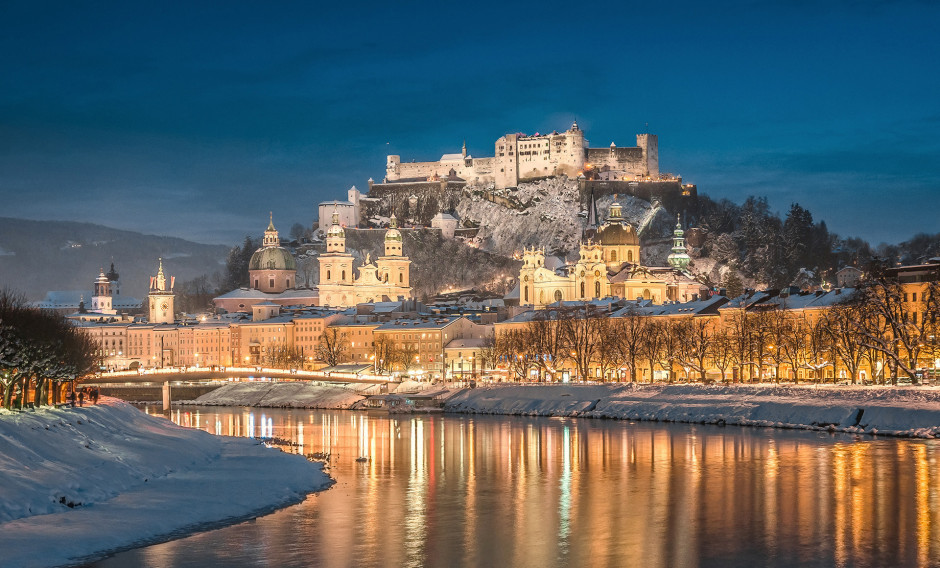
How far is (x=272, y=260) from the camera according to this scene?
175000mm

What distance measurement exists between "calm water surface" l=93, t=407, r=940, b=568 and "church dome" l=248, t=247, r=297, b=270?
126 metres

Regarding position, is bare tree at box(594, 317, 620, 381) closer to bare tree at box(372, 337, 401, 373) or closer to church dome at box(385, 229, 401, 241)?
bare tree at box(372, 337, 401, 373)

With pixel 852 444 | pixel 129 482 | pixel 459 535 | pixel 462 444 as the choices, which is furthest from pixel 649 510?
pixel 462 444

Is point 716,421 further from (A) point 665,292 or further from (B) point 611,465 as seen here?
(A) point 665,292

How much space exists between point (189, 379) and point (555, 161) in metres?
83.4

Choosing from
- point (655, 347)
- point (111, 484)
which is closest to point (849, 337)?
point (655, 347)

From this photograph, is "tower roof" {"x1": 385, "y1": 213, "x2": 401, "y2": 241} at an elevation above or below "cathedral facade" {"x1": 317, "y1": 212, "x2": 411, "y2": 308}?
above

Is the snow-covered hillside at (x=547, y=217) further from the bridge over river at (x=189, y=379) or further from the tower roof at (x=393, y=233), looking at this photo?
the bridge over river at (x=189, y=379)

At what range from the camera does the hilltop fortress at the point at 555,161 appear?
173 m

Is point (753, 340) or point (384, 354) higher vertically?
point (753, 340)

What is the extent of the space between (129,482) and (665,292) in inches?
4278

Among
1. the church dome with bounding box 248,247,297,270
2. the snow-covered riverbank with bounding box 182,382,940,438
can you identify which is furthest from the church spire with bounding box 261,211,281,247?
the snow-covered riverbank with bounding box 182,382,940,438

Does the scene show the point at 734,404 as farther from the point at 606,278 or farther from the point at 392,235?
the point at 392,235

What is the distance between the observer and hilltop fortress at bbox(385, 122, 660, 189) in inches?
6826
